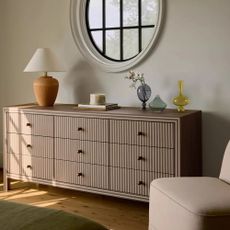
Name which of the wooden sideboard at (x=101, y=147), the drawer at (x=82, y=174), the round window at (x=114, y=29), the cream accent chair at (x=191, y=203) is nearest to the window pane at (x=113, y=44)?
the round window at (x=114, y=29)

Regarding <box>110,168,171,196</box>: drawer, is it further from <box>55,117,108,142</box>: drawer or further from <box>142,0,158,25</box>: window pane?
<box>142,0,158,25</box>: window pane

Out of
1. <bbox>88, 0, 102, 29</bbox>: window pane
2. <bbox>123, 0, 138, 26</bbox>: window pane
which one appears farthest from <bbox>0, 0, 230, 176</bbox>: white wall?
<bbox>123, 0, 138, 26</bbox>: window pane

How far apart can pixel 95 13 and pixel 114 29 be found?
25 cm

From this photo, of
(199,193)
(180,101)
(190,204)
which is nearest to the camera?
(190,204)

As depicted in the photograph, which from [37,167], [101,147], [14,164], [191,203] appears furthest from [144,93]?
[191,203]

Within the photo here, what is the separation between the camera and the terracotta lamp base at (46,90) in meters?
3.86

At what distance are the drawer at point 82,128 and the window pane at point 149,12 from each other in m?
1.01

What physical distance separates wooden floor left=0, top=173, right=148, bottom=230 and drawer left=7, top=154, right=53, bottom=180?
0.17m

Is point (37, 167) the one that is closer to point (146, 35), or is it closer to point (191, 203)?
point (146, 35)

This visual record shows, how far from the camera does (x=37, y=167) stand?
3816 mm

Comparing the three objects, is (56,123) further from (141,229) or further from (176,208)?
(176,208)

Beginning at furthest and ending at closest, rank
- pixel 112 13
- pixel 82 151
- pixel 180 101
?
pixel 112 13, pixel 82 151, pixel 180 101

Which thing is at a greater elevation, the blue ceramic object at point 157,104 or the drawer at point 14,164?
the blue ceramic object at point 157,104

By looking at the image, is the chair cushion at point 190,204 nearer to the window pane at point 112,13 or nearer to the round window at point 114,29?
the round window at point 114,29
